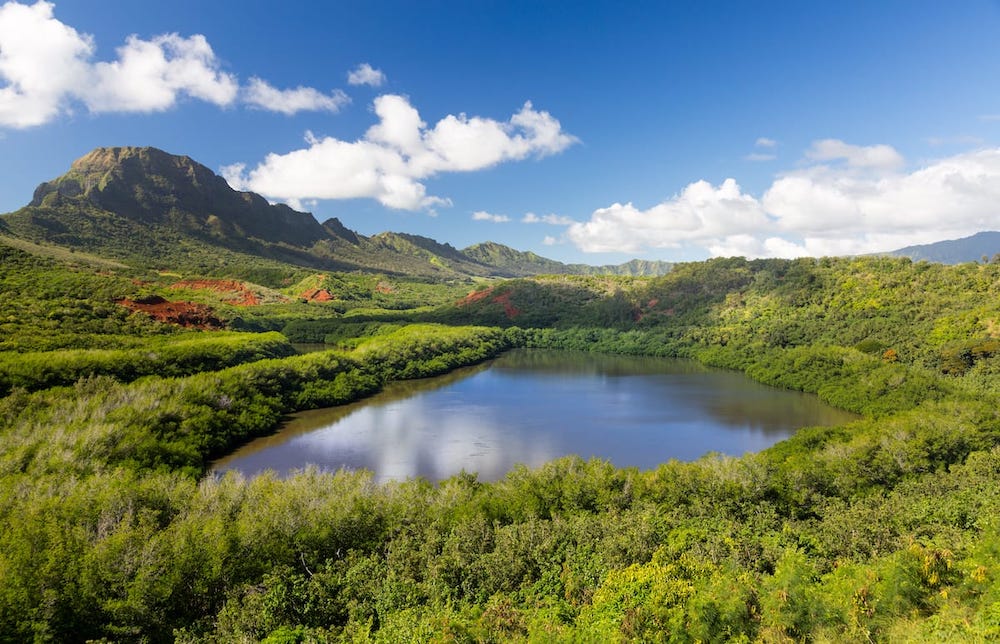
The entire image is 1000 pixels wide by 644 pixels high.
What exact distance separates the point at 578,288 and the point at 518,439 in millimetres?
114687

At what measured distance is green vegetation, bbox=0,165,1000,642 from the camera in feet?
58.3

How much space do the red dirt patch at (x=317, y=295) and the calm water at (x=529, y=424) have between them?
90772 mm

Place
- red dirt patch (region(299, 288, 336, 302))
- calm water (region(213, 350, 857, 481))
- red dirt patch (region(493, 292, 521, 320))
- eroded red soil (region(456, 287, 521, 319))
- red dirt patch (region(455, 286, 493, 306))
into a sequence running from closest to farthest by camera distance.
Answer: calm water (region(213, 350, 857, 481)) → red dirt patch (region(493, 292, 521, 320)) → eroded red soil (region(456, 287, 521, 319)) → red dirt patch (region(455, 286, 493, 306)) → red dirt patch (region(299, 288, 336, 302))

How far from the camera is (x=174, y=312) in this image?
7988 centimetres

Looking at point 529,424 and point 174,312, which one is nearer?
point 529,424

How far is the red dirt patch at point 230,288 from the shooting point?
135 meters

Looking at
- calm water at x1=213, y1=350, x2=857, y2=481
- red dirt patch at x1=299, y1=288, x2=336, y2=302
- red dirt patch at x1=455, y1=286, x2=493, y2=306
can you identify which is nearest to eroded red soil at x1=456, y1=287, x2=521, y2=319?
red dirt patch at x1=455, y1=286, x2=493, y2=306

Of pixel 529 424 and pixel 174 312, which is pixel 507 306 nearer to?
pixel 174 312

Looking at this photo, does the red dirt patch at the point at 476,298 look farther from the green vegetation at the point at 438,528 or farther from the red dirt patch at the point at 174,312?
the green vegetation at the point at 438,528

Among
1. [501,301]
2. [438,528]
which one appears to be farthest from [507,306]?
[438,528]

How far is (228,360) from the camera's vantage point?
2507 inches

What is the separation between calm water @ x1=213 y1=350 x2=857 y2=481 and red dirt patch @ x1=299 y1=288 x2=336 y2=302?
298 ft

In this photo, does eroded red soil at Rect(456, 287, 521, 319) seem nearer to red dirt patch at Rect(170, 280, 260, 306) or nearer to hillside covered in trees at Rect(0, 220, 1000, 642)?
red dirt patch at Rect(170, 280, 260, 306)

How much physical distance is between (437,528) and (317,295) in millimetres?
152984
